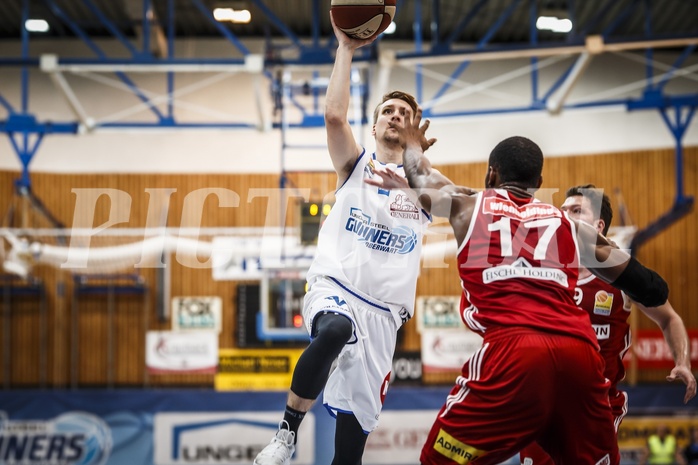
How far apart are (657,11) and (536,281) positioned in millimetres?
16423

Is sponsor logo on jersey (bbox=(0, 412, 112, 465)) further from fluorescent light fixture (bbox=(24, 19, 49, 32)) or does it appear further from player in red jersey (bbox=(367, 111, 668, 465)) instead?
player in red jersey (bbox=(367, 111, 668, 465))

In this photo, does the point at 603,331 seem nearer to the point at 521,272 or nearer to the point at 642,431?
the point at 521,272

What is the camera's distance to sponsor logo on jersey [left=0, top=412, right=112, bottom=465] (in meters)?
14.6

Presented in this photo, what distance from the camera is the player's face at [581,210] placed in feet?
20.4

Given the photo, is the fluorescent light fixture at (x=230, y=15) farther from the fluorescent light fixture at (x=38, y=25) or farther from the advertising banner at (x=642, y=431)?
the advertising banner at (x=642, y=431)

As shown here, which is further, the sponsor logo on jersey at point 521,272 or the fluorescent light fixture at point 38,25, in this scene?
the fluorescent light fixture at point 38,25

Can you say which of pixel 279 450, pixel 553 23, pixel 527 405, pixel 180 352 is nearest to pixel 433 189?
pixel 527 405

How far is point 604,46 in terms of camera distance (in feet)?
43.0

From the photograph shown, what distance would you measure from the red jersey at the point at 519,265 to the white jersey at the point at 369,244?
1219 mm

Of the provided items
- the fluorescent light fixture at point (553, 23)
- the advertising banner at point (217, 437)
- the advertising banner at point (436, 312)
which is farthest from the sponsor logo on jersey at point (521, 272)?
the advertising banner at point (436, 312)

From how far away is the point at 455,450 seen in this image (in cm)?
414

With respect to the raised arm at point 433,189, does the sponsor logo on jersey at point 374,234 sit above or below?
below

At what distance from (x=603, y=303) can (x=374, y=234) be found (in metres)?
1.86

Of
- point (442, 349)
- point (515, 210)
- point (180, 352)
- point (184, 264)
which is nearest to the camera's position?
point (515, 210)
